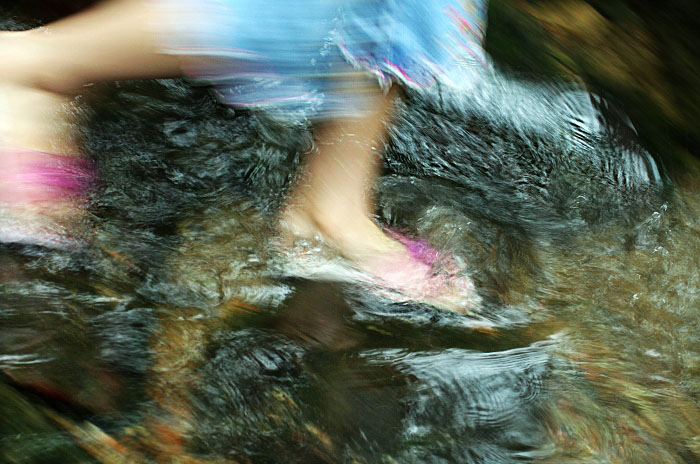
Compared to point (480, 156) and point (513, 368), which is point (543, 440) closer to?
point (513, 368)

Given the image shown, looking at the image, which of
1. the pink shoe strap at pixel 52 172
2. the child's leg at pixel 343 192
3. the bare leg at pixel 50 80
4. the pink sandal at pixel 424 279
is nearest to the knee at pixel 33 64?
the bare leg at pixel 50 80

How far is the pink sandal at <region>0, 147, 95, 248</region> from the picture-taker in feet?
3.35

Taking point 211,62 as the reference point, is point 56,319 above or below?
below

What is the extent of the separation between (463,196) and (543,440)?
1.84ft

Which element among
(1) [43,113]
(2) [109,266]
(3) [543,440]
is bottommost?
Answer: (3) [543,440]

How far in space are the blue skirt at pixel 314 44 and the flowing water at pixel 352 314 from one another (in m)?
0.22

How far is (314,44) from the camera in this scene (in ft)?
3.50

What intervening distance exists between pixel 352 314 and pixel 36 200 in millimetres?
510

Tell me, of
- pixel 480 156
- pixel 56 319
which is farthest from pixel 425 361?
pixel 480 156

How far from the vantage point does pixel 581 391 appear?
3.23 feet

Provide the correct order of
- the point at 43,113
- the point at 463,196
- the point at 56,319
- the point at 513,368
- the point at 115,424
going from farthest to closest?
1. the point at 463,196
2. the point at 43,113
3. the point at 513,368
4. the point at 56,319
5. the point at 115,424

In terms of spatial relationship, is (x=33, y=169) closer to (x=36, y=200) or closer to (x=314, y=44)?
(x=36, y=200)

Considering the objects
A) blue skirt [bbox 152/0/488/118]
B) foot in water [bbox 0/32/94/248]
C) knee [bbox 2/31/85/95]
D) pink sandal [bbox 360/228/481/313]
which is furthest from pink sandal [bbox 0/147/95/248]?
pink sandal [bbox 360/228/481/313]

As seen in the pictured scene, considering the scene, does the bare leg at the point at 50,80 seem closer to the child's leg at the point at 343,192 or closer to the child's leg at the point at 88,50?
the child's leg at the point at 88,50
